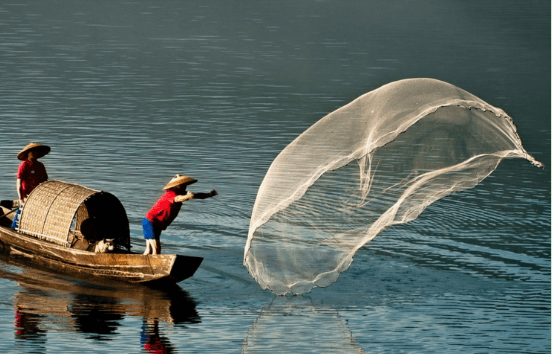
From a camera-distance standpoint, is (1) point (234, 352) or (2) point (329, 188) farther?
(2) point (329, 188)

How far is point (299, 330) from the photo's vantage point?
1300cm

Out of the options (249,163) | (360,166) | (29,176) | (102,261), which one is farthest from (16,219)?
(249,163)

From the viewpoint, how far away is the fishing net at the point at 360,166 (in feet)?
39.9

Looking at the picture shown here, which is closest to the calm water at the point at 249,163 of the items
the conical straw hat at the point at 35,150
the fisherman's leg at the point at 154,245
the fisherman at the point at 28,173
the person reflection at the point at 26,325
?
the person reflection at the point at 26,325

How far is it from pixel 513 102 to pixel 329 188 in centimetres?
1588

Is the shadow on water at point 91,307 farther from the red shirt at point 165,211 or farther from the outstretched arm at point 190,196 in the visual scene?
the outstretched arm at point 190,196

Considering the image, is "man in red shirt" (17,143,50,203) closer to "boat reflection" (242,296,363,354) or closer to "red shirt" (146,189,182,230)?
"red shirt" (146,189,182,230)

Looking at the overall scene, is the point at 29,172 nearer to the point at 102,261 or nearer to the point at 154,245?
the point at 102,261

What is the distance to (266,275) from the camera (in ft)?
44.1

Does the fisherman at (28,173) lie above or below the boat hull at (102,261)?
above

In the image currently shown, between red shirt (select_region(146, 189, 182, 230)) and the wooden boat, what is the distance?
1.67ft

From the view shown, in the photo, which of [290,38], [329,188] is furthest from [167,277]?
[290,38]

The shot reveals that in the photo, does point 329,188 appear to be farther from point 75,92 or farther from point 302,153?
point 75,92

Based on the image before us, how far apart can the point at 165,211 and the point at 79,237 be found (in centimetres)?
236
